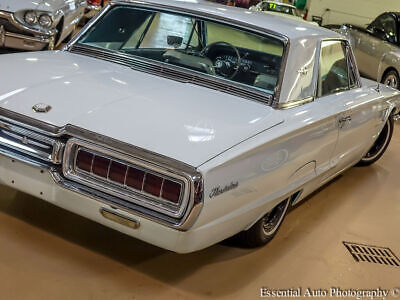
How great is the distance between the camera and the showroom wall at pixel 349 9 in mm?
12867

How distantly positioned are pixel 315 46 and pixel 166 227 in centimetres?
178

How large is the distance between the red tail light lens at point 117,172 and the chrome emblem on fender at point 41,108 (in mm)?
474

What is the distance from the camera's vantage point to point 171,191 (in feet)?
8.06

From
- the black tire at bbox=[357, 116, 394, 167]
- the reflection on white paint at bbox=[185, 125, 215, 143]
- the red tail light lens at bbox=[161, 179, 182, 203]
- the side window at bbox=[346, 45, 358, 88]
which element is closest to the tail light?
the red tail light lens at bbox=[161, 179, 182, 203]

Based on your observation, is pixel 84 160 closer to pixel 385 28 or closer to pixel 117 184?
pixel 117 184

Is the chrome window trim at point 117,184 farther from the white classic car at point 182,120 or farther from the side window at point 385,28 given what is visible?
the side window at point 385,28

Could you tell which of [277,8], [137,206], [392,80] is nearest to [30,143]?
[137,206]

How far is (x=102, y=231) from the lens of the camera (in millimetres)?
3240

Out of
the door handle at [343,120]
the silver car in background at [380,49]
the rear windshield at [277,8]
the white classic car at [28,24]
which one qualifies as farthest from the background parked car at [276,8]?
the door handle at [343,120]

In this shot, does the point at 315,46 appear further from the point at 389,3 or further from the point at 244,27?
the point at 389,3

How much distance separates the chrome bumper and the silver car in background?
508cm

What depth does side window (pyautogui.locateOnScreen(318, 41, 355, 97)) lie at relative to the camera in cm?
370

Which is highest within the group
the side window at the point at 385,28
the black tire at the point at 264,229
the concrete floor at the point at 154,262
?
the side window at the point at 385,28

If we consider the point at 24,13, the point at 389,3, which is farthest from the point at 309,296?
the point at 389,3
